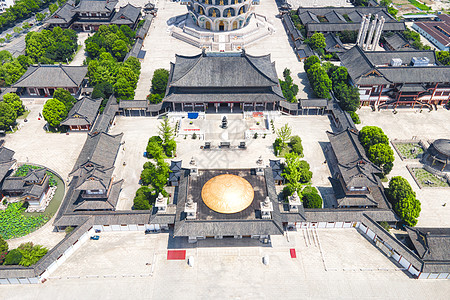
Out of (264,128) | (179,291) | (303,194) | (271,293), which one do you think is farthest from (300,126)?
(179,291)

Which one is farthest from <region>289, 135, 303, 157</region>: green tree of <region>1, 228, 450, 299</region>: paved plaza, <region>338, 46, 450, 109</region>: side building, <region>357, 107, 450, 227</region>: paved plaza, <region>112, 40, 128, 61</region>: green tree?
<region>112, 40, 128, 61</region>: green tree

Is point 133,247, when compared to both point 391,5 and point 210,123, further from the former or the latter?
point 391,5

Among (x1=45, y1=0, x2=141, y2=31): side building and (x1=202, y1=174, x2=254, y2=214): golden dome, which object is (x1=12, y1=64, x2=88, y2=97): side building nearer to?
(x1=45, y1=0, x2=141, y2=31): side building

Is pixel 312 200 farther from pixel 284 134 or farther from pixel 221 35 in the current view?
pixel 221 35

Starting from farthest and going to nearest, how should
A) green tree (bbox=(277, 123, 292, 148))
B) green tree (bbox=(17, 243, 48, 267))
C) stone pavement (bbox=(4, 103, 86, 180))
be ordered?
1. green tree (bbox=(277, 123, 292, 148))
2. stone pavement (bbox=(4, 103, 86, 180))
3. green tree (bbox=(17, 243, 48, 267))

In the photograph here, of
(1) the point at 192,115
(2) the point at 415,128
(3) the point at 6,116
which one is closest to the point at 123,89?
(1) the point at 192,115

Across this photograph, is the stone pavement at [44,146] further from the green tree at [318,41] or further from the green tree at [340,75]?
the green tree at [318,41]
